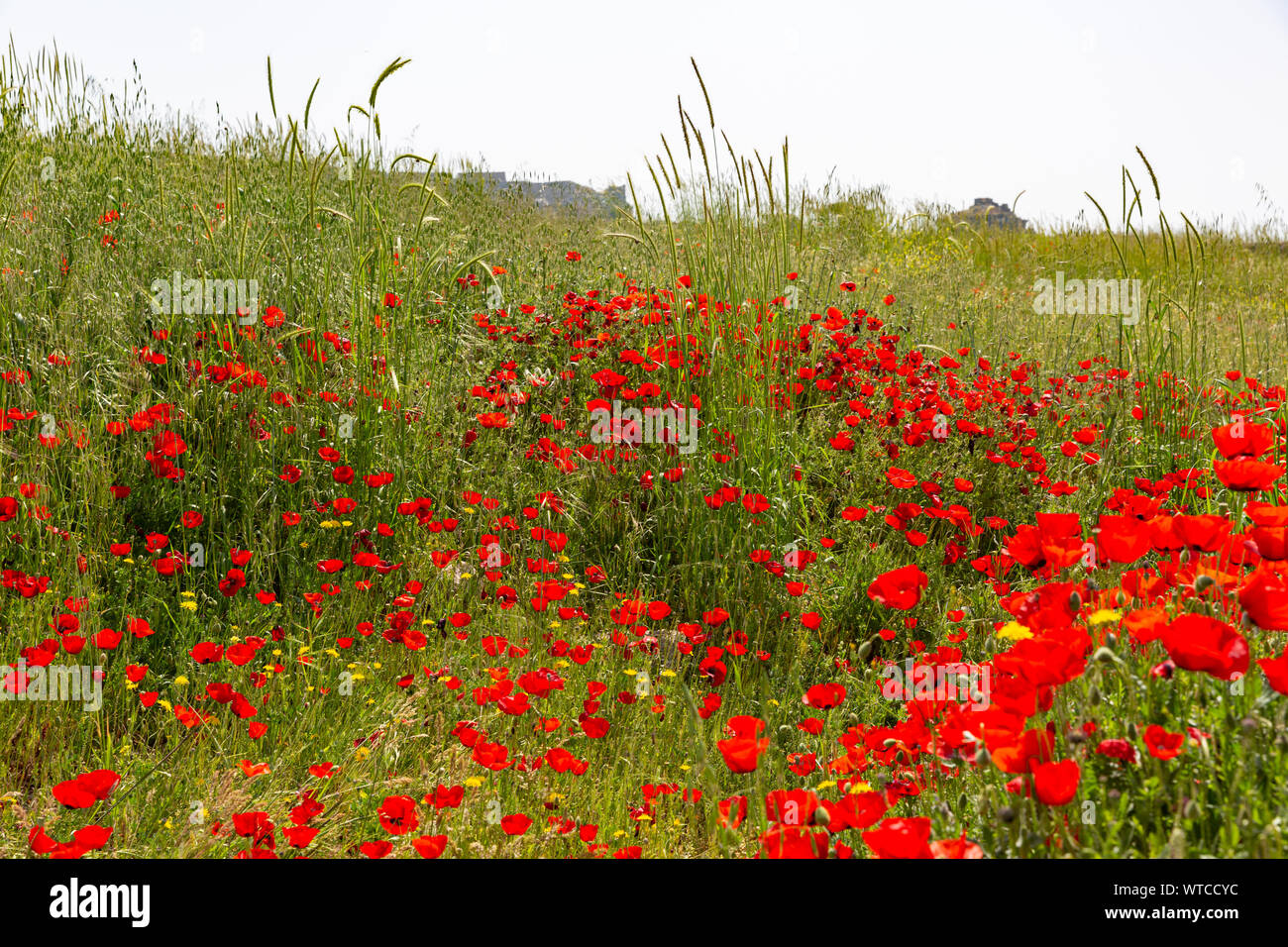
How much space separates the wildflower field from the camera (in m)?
1.39

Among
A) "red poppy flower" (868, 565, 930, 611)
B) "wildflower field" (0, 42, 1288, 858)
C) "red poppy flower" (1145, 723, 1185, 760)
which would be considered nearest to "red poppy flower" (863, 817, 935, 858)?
"wildflower field" (0, 42, 1288, 858)

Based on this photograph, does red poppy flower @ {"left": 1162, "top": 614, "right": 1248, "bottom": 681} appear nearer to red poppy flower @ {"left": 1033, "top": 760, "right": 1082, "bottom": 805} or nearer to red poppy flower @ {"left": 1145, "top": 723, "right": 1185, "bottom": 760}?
red poppy flower @ {"left": 1145, "top": 723, "right": 1185, "bottom": 760}

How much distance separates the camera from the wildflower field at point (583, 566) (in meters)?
1.39

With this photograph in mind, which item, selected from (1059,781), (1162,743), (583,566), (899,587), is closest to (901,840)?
(1059,781)

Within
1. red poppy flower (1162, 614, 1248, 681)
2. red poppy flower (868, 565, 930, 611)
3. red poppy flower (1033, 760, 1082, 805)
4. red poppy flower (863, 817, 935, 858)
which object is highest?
red poppy flower (1162, 614, 1248, 681)

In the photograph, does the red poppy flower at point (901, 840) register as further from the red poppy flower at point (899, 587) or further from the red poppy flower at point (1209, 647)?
the red poppy flower at point (899, 587)

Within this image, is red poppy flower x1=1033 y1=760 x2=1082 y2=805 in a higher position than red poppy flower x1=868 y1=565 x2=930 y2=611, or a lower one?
lower

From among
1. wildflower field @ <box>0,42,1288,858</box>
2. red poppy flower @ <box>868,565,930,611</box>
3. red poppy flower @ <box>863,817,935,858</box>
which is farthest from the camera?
red poppy flower @ <box>868,565,930,611</box>

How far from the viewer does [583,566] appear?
3010 mm

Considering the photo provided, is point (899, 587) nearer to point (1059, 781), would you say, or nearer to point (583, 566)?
point (1059, 781)

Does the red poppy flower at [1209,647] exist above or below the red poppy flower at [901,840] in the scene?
above

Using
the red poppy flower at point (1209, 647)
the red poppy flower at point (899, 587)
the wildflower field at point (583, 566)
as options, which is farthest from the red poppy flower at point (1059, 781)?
the red poppy flower at point (899, 587)
